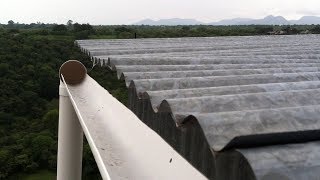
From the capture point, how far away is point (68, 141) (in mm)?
3461

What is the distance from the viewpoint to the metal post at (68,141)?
343 cm

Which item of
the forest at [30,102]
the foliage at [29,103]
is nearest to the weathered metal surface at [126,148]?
the forest at [30,102]

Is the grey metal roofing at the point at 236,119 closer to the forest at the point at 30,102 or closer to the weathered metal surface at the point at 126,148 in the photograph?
the weathered metal surface at the point at 126,148

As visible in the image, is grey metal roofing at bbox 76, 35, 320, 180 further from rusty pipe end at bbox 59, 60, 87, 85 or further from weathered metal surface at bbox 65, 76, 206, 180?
rusty pipe end at bbox 59, 60, 87, 85

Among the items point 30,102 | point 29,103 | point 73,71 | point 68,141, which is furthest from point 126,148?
point 29,103

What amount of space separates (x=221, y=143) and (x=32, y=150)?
115 ft

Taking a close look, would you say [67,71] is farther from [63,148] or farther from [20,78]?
[20,78]

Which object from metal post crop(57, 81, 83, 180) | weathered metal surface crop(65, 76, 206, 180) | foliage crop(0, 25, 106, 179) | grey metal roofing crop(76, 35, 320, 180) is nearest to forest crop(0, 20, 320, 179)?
foliage crop(0, 25, 106, 179)

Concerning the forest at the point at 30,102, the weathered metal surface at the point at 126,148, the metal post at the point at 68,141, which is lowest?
the forest at the point at 30,102

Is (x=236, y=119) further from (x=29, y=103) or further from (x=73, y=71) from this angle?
(x=29, y=103)

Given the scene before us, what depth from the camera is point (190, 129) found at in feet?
6.48

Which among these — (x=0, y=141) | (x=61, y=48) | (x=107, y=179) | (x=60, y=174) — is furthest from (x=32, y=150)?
(x=107, y=179)

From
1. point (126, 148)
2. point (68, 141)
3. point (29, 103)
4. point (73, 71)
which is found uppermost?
point (73, 71)

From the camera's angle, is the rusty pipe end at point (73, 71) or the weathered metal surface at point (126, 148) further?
the rusty pipe end at point (73, 71)
